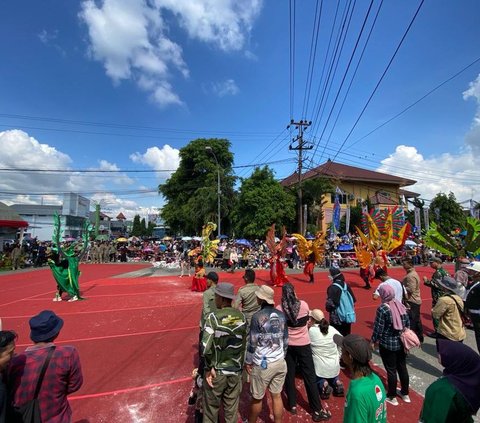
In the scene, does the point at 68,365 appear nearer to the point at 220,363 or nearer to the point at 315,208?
the point at 220,363

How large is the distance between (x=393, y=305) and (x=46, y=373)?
4276 mm

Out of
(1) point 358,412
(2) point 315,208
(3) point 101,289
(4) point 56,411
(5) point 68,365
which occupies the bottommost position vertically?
(3) point 101,289

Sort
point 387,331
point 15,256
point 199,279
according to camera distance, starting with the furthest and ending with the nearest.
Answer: point 15,256 < point 199,279 < point 387,331

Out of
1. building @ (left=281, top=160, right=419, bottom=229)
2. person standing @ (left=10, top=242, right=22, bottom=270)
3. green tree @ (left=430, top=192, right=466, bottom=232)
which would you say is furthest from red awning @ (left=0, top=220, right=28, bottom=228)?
green tree @ (left=430, top=192, right=466, bottom=232)

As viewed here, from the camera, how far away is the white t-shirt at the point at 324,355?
419 cm

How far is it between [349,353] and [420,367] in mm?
4028

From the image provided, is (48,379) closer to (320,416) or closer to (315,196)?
(320,416)

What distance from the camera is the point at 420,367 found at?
5.34 m

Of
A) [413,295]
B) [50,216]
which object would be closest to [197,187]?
[413,295]

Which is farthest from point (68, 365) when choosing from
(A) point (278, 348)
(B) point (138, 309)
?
(B) point (138, 309)

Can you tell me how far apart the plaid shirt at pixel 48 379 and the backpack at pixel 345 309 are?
4150 millimetres

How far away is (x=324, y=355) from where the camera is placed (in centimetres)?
422

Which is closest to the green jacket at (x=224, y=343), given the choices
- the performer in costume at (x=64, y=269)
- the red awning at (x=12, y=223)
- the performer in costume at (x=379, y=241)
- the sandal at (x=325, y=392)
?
the sandal at (x=325, y=392)

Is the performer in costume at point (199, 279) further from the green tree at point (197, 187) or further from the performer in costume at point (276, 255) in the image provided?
the green tree at point (197, 187)
